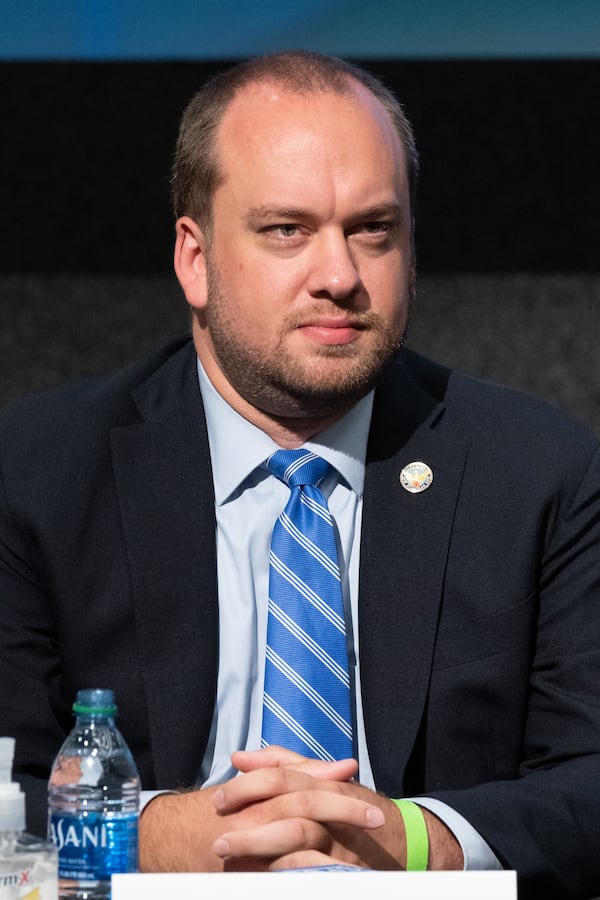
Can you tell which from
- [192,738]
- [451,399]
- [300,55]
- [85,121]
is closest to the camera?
[192,738]

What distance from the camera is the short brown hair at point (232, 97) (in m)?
1.50

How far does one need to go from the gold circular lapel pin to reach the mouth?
176 mm

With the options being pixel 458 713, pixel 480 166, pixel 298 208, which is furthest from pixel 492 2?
pixel 458 713

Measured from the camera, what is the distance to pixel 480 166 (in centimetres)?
260

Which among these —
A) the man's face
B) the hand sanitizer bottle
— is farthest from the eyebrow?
the hand sanitizer bottle

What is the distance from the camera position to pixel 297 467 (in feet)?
5.02

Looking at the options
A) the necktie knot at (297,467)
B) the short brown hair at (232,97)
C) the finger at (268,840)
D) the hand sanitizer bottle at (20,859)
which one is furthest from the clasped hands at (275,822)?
the short brown hair at (232,97)

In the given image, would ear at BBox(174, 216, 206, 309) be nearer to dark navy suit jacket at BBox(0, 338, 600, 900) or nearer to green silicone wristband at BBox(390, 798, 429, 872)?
dark navy suit jacket at BBox(0, 338, 600, 900)

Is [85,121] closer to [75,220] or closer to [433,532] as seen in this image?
[75,220]

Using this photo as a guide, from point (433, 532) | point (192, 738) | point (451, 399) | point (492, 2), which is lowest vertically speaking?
point (192, 738)

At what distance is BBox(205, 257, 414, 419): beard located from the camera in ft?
4.79

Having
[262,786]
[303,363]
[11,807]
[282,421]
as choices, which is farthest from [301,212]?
[11,807]

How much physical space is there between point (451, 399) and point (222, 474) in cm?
29

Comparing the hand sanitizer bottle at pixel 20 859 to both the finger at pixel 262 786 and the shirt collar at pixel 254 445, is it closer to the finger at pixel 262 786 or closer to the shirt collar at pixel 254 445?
the finger at pixel 262 786
